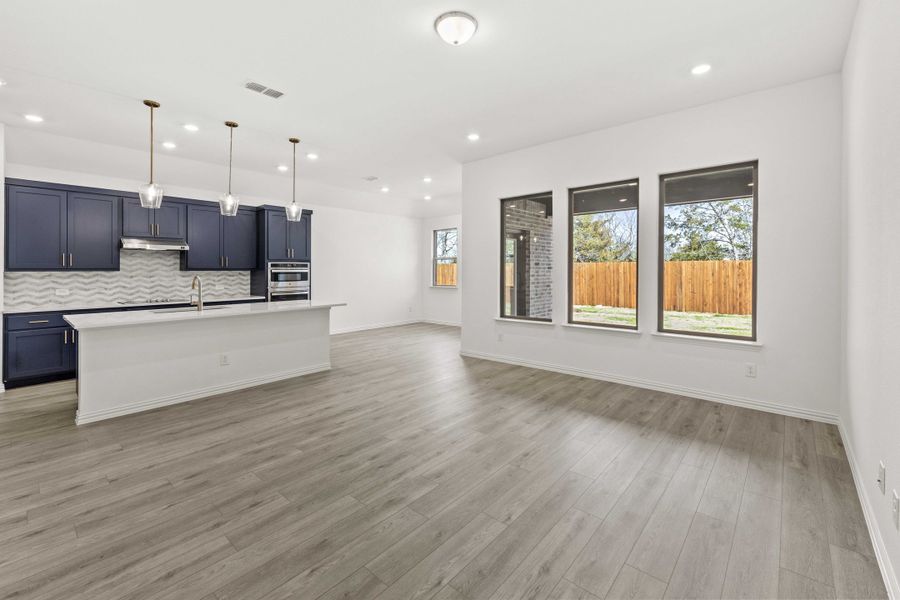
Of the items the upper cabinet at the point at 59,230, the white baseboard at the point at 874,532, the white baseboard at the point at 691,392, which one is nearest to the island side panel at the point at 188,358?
the upper cabinet at the point at 59,230

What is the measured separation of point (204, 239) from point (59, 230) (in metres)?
1.68

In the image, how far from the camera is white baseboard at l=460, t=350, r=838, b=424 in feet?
11.8

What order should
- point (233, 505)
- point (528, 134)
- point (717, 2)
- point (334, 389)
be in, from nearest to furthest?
point (233, 505) → point (717, 2) → point (334, 389) → point (528, 134)

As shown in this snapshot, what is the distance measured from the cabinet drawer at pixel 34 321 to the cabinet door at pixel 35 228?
2.01 feet

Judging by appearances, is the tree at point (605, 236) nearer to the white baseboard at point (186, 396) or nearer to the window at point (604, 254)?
the window at point (604, 254)

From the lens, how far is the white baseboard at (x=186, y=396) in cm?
357

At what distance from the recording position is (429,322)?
10.5 m

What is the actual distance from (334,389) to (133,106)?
3.61m

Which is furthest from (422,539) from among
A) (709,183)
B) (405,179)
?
(405,179)

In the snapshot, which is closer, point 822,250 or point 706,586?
point 706,586

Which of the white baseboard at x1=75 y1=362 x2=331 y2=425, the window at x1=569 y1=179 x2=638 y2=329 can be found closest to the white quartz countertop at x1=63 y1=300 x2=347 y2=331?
the white baseboard at x1=75 y1=362 x2=331 y2=425

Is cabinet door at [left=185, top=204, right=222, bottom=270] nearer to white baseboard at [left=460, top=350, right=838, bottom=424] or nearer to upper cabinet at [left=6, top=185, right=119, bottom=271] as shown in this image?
upper cabinet at [left=6, top=185, right=119, bottom=271]

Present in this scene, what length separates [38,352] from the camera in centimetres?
481

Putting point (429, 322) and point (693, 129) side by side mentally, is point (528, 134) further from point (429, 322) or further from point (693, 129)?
point (429, 322)
